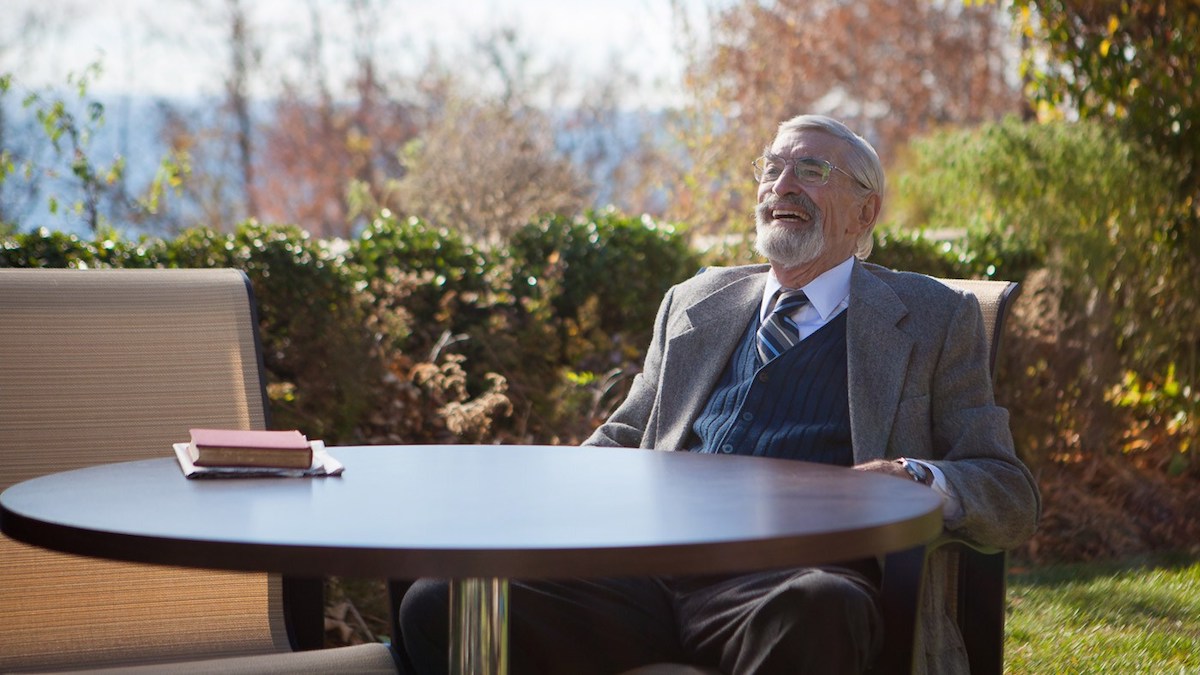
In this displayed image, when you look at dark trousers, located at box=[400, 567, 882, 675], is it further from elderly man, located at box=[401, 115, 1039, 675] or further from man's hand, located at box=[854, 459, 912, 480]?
man's hand, located at box=[854, 459, 912, 480]

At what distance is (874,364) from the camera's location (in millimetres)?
2641

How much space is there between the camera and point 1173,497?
18.5 feet

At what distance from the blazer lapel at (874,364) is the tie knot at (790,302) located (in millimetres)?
146

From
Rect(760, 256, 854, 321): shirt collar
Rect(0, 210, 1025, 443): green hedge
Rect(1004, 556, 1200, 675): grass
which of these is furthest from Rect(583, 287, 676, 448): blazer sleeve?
Rect(0, 210, 1025, 443): green hedge

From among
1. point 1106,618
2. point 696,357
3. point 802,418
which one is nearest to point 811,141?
point 696,357

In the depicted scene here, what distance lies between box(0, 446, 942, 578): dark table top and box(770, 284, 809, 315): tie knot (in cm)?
68

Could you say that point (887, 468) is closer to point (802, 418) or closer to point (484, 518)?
point (802, 418)

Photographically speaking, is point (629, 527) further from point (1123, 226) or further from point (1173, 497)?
point (1123, 226)

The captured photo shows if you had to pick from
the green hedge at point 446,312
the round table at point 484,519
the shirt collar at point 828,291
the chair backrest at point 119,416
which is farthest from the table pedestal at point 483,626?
the green hedge at point 446,312

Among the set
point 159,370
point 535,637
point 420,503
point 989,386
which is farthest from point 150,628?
point 989,386

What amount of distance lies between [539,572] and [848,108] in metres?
15.5

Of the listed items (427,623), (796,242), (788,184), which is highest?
(788,184)

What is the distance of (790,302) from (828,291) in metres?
0.08

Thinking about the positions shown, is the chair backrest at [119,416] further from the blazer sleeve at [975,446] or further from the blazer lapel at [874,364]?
the blazer sleeve at [975,446]
